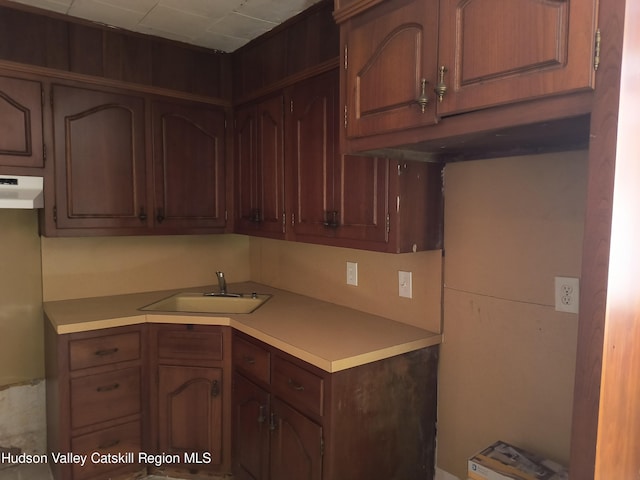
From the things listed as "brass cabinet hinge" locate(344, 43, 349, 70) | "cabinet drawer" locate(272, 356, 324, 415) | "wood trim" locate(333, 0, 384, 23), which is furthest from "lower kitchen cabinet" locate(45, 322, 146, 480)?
"wood trim" locate(333, 0, 384, 23)

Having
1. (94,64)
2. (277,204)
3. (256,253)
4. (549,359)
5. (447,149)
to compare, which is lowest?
(549,359)

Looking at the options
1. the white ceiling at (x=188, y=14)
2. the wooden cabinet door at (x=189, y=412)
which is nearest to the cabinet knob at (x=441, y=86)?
the white ceiling at (x=188, y=14)

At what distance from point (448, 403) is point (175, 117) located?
2.06 meters

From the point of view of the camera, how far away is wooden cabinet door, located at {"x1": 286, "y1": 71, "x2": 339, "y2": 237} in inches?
77.0

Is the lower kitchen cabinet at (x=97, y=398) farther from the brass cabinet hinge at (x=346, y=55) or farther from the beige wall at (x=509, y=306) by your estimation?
the brass cabinet hinge at (x=346, y=55)

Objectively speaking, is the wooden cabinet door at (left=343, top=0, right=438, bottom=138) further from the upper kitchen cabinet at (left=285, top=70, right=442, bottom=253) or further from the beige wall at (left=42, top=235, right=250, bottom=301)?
the beige wall at (left=42, top=235, right=250, bottom=301)

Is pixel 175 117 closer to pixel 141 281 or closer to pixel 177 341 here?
pixel 141 281

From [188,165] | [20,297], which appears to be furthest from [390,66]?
[20,297]

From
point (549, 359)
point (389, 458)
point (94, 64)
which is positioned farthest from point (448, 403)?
point (94, 64)

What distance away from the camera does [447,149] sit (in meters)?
1.58

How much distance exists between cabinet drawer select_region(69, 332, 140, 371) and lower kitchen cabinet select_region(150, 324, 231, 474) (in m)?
0.09

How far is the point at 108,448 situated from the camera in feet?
7.16

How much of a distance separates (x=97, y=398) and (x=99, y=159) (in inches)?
47.5

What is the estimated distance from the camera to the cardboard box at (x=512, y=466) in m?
1.43
